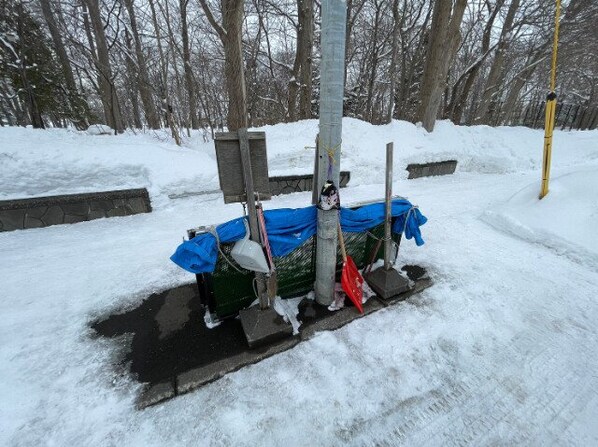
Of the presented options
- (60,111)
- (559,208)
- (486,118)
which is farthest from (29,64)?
(486,118)

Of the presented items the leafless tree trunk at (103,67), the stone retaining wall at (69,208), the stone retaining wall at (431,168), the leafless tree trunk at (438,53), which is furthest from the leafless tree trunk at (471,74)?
the leafless tree trunk at (103,67)

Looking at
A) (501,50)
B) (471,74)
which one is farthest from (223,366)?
(501,50)

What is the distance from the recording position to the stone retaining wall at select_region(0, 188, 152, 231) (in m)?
5.12

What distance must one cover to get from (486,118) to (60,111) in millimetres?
24112

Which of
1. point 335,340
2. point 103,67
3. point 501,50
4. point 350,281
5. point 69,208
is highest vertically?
point 501,50

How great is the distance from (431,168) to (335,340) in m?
8.73

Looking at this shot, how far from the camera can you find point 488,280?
3992 millimetres

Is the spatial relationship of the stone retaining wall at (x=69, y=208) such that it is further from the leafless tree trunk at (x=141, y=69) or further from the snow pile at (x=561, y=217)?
the snow pile at (x=561, y=217)

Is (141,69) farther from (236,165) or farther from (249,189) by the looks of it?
(249,189)

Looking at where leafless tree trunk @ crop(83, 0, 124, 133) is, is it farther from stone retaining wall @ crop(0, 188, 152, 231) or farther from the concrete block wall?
the concrete block wall

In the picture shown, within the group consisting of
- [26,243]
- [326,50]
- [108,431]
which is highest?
[326,50]

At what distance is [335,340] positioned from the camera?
2934 millimetres

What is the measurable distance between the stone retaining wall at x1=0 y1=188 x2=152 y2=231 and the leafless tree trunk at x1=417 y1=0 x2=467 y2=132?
1075cm

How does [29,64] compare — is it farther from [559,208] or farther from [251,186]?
[559,208]
